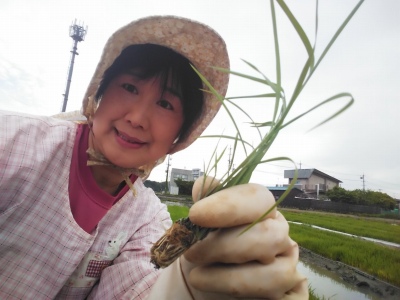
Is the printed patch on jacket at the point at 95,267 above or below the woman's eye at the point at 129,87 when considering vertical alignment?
below

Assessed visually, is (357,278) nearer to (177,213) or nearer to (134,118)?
(134,118)

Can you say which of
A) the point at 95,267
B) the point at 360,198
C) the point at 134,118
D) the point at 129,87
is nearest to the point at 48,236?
the point at 95,267

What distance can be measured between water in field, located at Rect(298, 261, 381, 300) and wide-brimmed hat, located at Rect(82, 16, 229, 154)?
3426 mm

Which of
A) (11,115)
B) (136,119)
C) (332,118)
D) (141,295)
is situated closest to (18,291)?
(141,295)

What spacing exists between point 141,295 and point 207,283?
25.5 inches

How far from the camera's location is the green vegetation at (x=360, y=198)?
2891 cm

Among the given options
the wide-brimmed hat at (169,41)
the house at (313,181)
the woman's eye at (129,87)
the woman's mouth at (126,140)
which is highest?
the house at (313,181)

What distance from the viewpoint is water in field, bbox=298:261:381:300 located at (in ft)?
12.5

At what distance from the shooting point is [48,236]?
119 centimetres

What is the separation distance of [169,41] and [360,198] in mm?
33339

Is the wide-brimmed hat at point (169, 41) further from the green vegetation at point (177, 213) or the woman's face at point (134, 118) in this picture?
the green vegetation at point (177, 213)

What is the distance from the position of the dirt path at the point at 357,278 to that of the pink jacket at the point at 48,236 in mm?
4008

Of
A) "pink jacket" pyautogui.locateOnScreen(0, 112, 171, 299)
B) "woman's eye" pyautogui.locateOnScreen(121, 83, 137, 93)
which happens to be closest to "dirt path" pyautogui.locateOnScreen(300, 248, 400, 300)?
"pink jacket" pyautogui.locateOnScreen(0, 112, 171, 299)

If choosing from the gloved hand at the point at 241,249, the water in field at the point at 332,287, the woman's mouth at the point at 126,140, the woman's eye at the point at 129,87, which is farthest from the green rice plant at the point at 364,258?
the woman's eye at the point at 129,87
